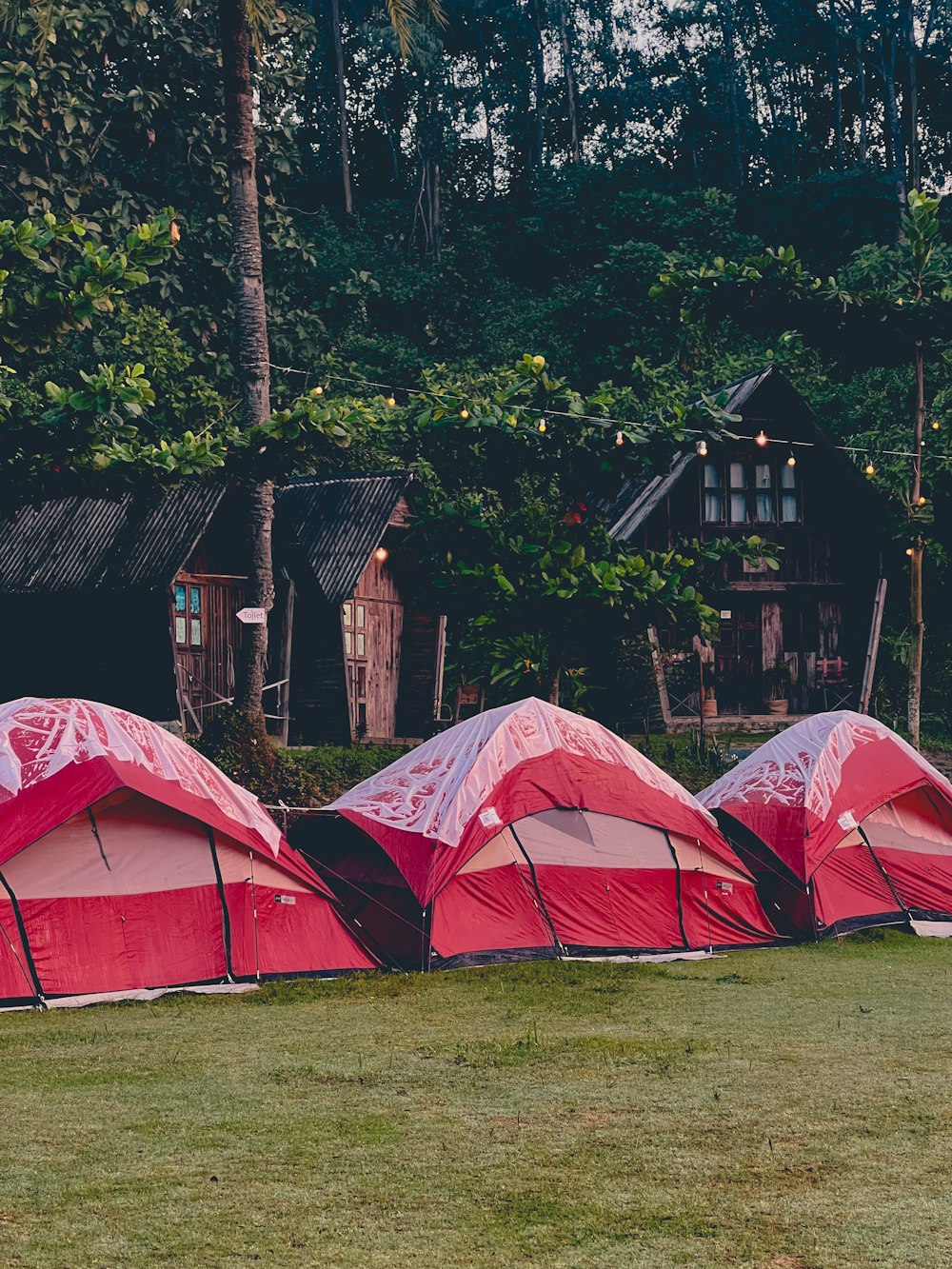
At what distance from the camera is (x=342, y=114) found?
4891cm

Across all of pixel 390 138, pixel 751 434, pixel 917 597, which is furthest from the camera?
pixel 390 138

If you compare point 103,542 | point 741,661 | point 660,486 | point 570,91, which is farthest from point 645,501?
point 570,91

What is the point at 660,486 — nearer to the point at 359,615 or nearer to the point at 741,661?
the point at 741,661

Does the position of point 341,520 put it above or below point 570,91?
below

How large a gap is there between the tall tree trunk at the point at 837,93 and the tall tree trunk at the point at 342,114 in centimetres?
1672

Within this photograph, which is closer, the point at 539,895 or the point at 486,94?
the point at 539,895

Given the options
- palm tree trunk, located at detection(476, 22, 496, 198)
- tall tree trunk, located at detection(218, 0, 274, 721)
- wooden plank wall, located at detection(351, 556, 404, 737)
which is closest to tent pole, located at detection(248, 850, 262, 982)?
tall tree trunk, located at detection(218, 0, 274, 721)

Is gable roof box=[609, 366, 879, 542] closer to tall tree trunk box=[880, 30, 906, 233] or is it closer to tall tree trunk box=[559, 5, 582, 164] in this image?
tall tree trunk box=[880, 30, 906, 233]

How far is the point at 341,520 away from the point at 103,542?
392cm

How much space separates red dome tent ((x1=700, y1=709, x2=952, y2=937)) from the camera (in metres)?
13.4

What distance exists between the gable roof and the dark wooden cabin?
0.04 m

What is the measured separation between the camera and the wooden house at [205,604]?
2270cm

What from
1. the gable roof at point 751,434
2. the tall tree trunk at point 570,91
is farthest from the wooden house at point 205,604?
the tall tree trunk at point 570,91

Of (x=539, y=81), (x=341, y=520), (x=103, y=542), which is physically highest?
(x=539, y=81)
